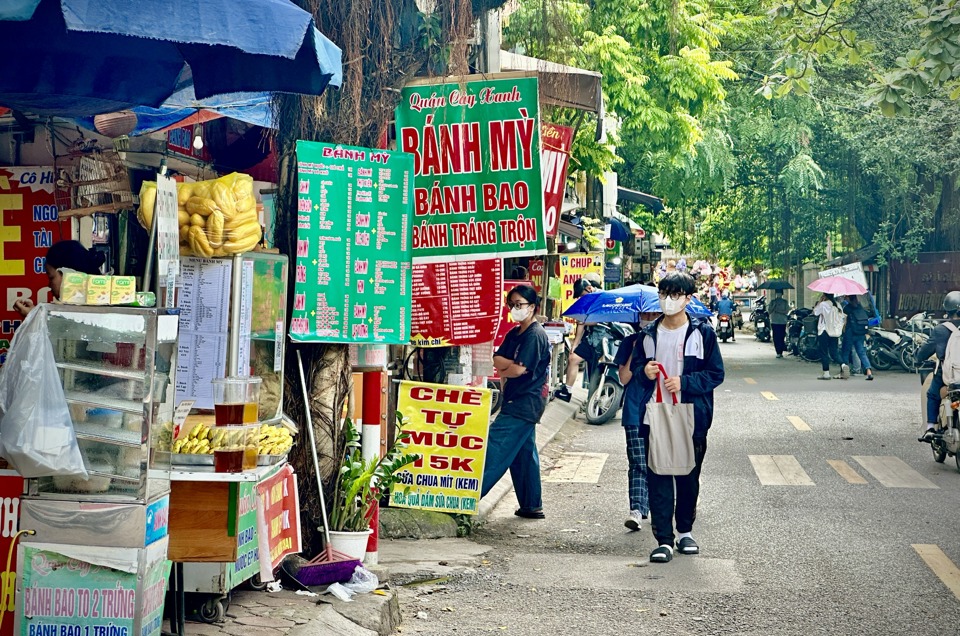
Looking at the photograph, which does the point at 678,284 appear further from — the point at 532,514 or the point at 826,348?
the point at 826,348

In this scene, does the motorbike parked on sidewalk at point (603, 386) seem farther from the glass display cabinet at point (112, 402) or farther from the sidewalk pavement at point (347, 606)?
the glass display cabinet at point (112, 402)

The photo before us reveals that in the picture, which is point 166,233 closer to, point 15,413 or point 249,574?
point 15,413

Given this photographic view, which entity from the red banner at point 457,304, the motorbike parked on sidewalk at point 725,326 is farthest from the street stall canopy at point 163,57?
the motorbike parked on sidewalk at point 725,326

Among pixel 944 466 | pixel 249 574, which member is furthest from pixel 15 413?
pixel 944 466

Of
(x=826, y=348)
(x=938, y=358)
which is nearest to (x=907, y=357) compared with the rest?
(x=826, y=348)

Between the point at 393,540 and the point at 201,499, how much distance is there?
3.37 metres

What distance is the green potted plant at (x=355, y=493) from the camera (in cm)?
710

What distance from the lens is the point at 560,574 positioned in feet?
26.0

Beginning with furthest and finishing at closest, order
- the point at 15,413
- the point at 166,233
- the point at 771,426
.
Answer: the point at 771,426 → the point at 166,233 → the point at 15,413

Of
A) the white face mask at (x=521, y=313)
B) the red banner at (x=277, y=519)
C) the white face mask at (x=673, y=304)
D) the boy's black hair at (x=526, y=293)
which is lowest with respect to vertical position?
the red banner at (x=277, y=519)

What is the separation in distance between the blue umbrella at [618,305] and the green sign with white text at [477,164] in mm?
4335

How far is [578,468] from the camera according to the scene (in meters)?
13.0

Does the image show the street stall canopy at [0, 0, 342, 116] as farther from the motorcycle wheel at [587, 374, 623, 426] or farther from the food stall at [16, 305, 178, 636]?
the motorcycle wheel at [587, 374, 623, 426]

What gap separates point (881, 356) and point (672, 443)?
1945cm
